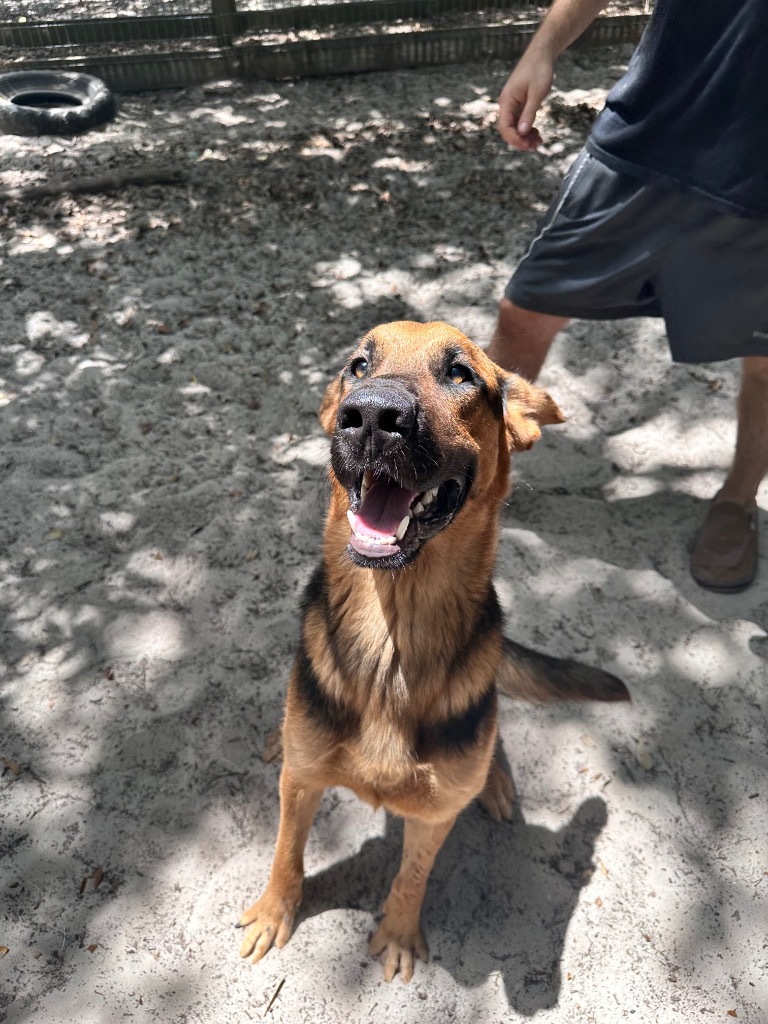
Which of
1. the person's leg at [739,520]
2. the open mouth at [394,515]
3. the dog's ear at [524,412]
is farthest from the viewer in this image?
the person's leg at [739,520]

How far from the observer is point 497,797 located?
302cm

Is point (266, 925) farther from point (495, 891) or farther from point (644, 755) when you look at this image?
point (644, 755)

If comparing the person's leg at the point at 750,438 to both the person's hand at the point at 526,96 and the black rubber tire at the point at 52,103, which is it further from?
the black rubber tire at the point at 52,103

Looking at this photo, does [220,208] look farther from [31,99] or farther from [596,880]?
[596,880]


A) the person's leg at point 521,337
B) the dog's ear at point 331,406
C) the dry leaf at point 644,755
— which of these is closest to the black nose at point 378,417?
the dog's ear at point 331,406

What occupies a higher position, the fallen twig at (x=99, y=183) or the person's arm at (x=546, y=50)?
the person's arm at (x=546, y=50)

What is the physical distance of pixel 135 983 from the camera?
2.55 metres

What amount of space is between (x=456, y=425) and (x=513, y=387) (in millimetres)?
459

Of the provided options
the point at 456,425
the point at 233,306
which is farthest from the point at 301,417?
the point at 456,425

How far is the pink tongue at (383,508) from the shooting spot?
2.05 metres

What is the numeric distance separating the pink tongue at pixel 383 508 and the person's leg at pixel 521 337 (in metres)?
1.52

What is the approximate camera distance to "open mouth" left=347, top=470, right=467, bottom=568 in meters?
1.97

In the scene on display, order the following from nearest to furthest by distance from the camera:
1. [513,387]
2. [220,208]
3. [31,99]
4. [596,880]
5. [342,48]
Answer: [513,387] → [596,880] → [220,208] → [31,99] → [342,48]

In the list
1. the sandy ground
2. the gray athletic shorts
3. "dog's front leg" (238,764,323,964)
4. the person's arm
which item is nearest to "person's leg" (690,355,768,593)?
the sandy ground
